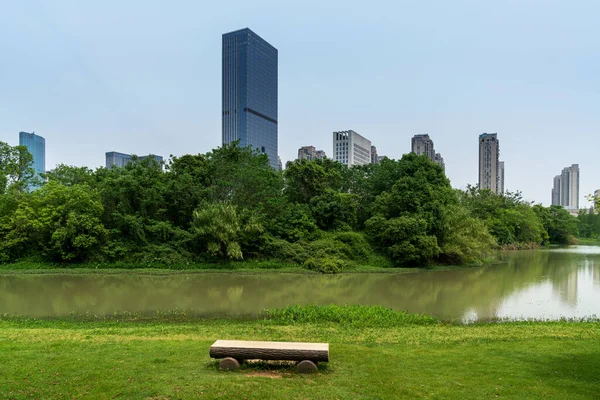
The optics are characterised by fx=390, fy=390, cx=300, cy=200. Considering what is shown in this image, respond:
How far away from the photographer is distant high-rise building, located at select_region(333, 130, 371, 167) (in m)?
104

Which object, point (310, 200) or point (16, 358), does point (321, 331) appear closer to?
point (16, 358)

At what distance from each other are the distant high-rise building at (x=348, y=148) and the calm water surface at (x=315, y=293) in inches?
3090

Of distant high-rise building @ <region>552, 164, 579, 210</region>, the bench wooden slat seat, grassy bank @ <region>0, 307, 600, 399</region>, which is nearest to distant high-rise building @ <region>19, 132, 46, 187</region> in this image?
grassy bank @ <region>0, 307, 600, 399</region>

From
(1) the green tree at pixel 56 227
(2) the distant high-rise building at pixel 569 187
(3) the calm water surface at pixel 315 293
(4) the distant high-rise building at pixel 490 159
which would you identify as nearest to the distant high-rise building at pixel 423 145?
(4) the distant high-rise building at pixel 490 159

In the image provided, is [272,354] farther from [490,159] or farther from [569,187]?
[569,187]

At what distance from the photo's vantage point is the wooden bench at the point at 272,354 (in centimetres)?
657

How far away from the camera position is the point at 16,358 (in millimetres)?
7094

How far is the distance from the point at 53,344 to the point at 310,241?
23078 mm

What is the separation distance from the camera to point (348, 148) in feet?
344

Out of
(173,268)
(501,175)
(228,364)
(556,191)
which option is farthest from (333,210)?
(556,191)

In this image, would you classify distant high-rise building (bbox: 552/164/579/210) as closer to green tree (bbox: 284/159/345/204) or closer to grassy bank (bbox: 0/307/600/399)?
green tree (bbox: 284/159/345/204)

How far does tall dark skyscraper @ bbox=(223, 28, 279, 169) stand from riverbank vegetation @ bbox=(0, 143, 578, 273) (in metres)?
95.0

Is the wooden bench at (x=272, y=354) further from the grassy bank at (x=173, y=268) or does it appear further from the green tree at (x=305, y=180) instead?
the green tree at (x=305, y=180)

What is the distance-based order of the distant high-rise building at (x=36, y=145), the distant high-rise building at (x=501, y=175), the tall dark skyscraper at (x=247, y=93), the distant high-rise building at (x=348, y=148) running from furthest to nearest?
1. the distant high-rise building at (x=501, y=175)
2. the tall dark skyscraper at (x=247, y=93)
3. the distant high-rise building at (x=348, y=148)
4. the distant high-rise building at (x=36, y=145)
